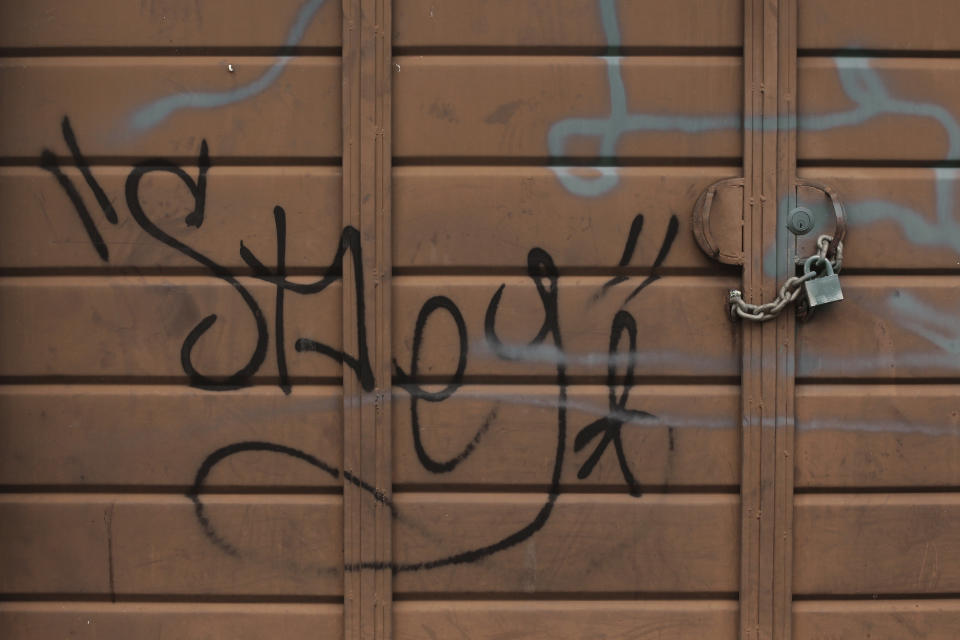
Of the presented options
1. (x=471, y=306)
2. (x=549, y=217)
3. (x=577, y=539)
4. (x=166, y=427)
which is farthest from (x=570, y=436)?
(x=166, y=427)

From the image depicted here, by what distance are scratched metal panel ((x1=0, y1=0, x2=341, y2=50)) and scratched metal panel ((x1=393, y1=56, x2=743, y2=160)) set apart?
30 centimetres

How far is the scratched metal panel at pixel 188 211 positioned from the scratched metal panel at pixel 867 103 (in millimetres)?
1358

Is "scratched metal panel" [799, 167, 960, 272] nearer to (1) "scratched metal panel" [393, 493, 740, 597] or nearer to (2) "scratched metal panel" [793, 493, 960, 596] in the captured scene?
(2) "scratched metal panel" [793, 493, 960, 596]

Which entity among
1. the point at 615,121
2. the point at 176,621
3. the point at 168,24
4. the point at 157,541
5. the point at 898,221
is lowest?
the point at 176,621

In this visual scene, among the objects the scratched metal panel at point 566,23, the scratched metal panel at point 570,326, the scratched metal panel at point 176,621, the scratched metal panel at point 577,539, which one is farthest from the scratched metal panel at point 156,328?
the scratched metal panel at point 566,23

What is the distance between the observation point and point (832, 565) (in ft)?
9.13

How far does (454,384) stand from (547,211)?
557 millimetres

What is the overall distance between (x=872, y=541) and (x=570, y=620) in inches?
34.9

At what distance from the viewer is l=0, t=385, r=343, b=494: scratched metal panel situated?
109 inches

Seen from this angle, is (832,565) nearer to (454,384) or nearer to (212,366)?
(454,384)

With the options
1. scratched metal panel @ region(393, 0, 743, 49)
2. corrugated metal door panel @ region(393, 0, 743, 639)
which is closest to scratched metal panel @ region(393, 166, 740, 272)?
corrugated metal door panel @ region(393, 0, 743, 639)

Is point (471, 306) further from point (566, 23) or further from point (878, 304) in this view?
point (878, 304)

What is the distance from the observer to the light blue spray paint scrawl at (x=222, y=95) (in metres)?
2.77

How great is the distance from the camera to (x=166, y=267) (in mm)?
2787
